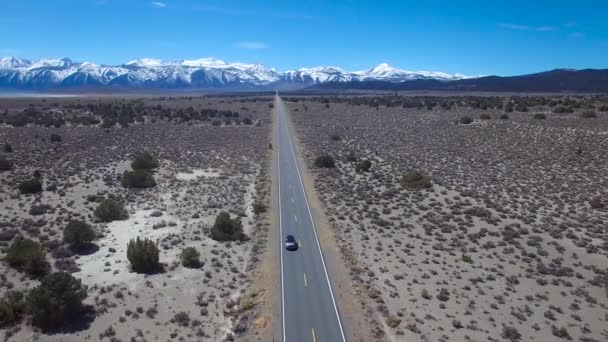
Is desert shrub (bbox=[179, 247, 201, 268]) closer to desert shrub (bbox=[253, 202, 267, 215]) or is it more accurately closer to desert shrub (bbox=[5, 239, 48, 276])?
desert shrub (bbox=[5, 239, 48, 276])

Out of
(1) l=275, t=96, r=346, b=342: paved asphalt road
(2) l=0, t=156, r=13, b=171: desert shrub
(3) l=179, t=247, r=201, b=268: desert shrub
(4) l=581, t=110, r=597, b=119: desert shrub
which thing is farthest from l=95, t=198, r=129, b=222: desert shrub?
(4) l=581, t=110, r=597, b=119: desert shrub

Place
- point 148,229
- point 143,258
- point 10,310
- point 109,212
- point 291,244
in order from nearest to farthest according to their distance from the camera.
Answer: point 10,310, point 143,258, point 291,244, point 148,229, point 109,212

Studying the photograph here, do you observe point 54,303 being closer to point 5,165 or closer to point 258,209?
point 258,209

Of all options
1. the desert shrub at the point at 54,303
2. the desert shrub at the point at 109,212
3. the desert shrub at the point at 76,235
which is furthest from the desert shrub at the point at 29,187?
the desert shrub at the point at 54,303

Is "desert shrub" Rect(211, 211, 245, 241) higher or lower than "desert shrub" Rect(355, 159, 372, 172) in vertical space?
lower

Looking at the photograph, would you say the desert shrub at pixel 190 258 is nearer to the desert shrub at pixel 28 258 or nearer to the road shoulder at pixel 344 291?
the desert shrub at pixel 28 258

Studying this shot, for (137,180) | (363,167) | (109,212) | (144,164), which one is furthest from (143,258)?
(363,167)

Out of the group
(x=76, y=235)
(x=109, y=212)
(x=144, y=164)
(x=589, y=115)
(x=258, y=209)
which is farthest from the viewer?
(x=589, y=115)
